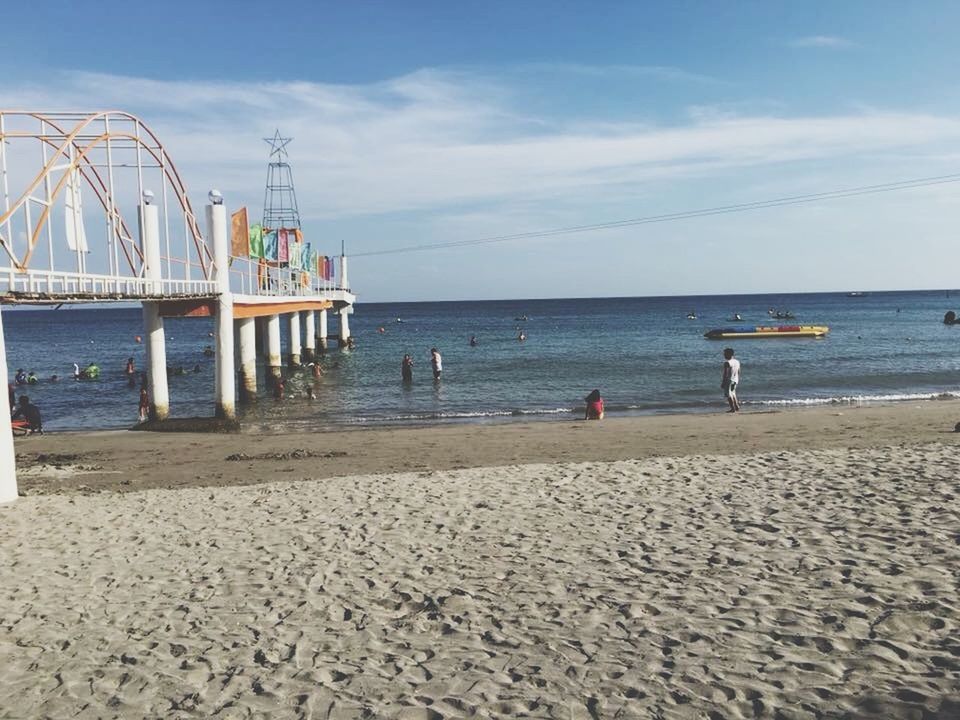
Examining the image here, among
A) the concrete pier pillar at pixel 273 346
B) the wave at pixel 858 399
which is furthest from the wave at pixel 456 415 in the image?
the concrete pier pillar at pixel 273 346

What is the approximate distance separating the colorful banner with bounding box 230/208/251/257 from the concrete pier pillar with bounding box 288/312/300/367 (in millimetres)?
18047

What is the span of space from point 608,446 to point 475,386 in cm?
1742

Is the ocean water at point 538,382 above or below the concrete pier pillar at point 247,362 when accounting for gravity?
below

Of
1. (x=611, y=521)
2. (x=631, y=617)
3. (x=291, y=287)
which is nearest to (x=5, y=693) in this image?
(x=631, y=617)

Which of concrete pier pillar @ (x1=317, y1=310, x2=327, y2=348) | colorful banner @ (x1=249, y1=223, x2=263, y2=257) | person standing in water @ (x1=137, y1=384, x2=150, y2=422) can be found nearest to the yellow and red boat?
concrete pier pillar @ (x1=317, y1=310, x2=327, y2=348)

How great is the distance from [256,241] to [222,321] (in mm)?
7983

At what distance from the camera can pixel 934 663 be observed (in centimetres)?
521

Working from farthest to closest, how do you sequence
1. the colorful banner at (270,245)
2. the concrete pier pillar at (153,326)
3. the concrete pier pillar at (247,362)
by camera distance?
1. the colorful banner at (270,245)
2. the concrete pier pillar at (247,362)
3. the concrete pier pillar at (153,326)

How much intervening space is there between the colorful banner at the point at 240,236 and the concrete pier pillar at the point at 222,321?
253cm

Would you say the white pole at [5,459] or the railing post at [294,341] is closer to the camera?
the white pole at [5,459]

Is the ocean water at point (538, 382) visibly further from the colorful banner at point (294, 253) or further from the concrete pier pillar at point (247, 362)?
the colorful banner at point (294, 253)

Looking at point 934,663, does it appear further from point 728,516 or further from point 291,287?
point 291,287

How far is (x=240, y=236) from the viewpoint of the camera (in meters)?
27.0

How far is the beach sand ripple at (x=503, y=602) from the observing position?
515cm
